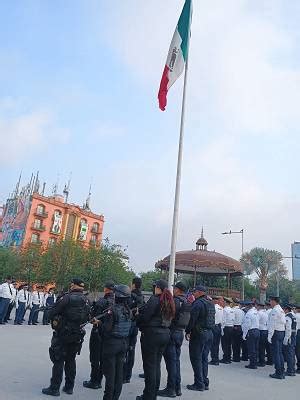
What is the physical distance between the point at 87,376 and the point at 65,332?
78.2 inches

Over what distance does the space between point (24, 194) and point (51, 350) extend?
59.7 meters

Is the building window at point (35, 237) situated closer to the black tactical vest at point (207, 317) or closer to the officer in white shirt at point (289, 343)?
the officer in white shirt at point (289, 343)

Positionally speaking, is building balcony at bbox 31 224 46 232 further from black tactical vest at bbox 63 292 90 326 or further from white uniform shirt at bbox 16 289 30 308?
black tactical vest at bbox 63 292 90 326

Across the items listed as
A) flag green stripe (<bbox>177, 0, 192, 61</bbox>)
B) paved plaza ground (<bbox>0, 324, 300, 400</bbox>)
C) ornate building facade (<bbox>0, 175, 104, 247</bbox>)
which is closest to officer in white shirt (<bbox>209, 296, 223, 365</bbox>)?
paved plaza ground (<bbox>0, 324, 300, 400</bbox>)

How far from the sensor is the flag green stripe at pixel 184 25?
11509 mm

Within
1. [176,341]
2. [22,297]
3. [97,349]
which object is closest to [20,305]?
[22,297]

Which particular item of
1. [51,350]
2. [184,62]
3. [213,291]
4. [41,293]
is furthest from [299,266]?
[51,350]

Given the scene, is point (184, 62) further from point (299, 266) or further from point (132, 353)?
point (299, 266)

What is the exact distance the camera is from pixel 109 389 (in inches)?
212

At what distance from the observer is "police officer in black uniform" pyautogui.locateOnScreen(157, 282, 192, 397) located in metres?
6.68

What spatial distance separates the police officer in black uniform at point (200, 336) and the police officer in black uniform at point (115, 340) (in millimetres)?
2051

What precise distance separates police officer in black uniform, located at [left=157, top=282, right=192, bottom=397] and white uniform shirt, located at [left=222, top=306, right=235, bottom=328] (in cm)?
469

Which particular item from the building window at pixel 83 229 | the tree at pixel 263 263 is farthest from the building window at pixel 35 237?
the tree at pixel 263 263

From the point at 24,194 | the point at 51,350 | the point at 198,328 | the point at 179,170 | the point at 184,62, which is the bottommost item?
the point at 51,350
